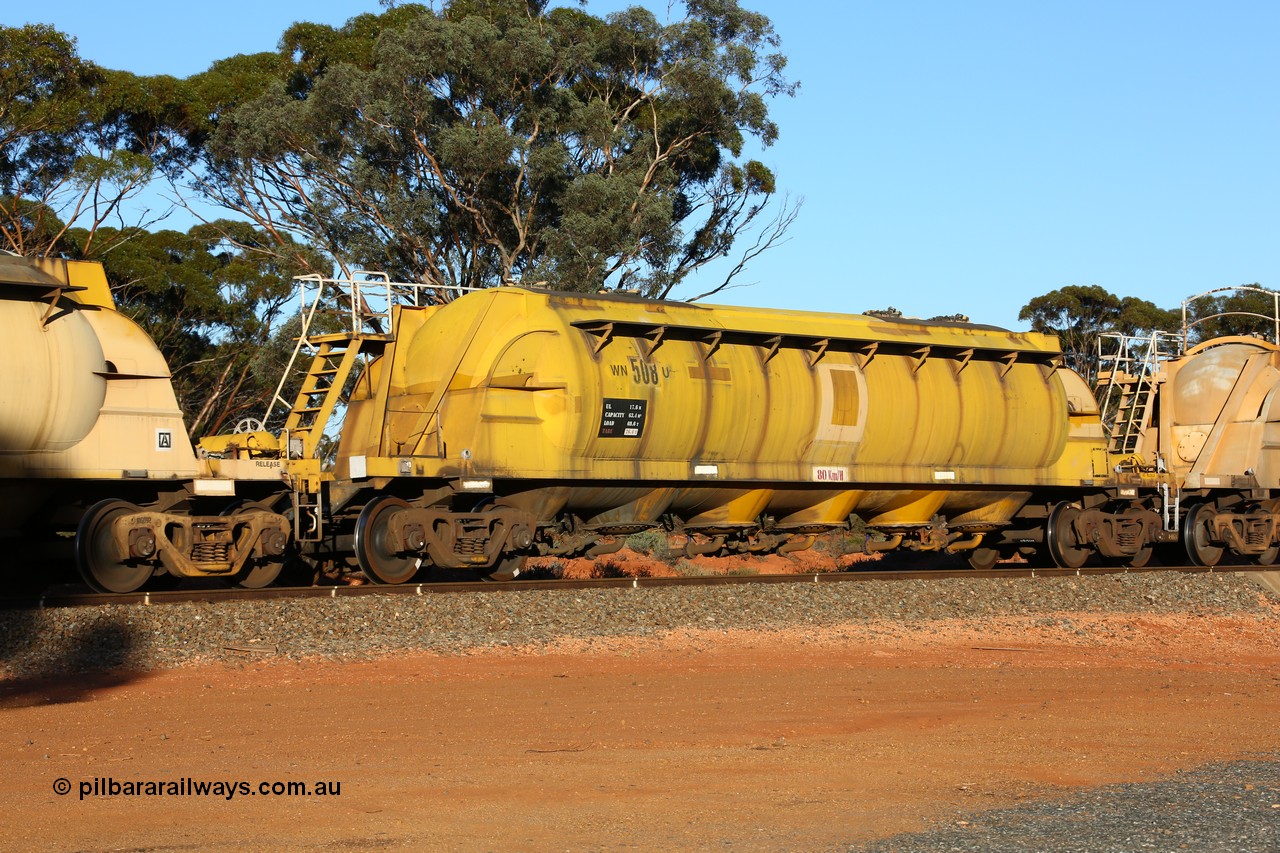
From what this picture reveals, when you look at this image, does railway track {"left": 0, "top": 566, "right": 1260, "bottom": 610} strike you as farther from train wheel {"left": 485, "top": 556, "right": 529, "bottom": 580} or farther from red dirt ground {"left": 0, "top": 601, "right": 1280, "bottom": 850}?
red dirt ground {"left": 0, "top": 601, "right": 1280, "bottom": 850}

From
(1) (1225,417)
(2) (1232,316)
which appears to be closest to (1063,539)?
(1) (1225,417)

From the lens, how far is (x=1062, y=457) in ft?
71.2

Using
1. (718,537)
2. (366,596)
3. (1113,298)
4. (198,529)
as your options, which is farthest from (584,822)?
(1113,298)

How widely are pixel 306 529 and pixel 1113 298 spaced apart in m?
47.5

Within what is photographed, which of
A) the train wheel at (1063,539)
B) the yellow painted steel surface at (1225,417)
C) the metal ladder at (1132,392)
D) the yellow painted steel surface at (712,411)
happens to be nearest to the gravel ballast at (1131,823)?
the yellow painted steel surface at (712,411)

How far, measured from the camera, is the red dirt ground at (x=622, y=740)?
7.04 m

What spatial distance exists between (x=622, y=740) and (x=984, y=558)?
47.9 ft

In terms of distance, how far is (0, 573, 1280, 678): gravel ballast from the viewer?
12422 mm

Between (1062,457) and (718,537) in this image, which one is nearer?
(718,537)

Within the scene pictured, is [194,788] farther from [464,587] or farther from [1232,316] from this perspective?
[1232,316]

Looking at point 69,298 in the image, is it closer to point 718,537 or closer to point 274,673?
point 274,673

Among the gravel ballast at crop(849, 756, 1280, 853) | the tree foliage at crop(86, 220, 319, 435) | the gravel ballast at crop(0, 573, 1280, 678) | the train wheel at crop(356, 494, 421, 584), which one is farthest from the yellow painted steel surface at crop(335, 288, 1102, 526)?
the tree foliage at crop(86, 220, 319, 435)

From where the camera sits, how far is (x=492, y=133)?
1373 inches

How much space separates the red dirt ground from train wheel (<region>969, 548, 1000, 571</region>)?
8156mm
